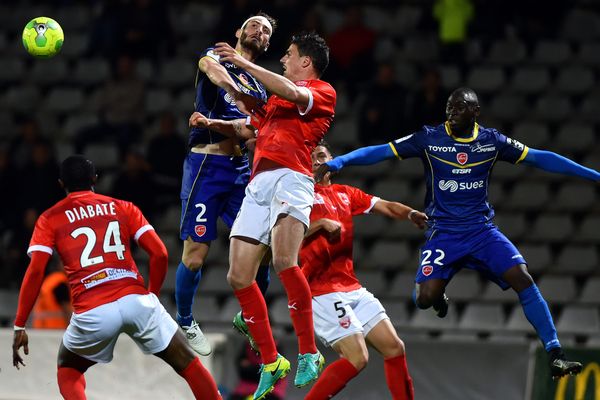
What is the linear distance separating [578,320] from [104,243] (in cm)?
612

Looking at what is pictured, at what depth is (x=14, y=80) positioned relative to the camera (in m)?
15.1

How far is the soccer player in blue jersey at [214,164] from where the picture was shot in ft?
24.8

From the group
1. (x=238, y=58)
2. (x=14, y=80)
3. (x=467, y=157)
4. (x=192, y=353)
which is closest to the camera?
(x=238, y=58)

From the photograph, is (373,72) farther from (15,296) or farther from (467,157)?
(467,157)

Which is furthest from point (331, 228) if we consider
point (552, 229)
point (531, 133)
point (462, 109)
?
point (531, 133)

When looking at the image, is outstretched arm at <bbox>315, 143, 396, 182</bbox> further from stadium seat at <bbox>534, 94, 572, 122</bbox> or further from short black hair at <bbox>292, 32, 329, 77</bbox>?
stadium seat at <bbox>534, 94, 572, 122</bbox>

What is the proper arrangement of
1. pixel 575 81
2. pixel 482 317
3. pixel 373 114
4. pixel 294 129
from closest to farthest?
pixel 294 129 < pixel 482 317 < pixel 373 114 < pixel 575 81

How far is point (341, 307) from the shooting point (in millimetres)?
8039

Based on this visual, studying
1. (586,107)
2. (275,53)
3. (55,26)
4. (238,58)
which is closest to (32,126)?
(275,53)

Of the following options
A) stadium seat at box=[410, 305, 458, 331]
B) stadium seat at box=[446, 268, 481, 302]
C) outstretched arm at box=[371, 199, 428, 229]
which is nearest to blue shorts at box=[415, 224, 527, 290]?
outstretched arm at box=[371, 199, 428, 229]

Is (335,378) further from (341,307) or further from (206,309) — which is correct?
(206,309)

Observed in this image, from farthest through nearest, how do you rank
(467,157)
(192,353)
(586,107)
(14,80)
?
1. (14,80)
2. (586,107)
3. (467,157)
4. (192,353)

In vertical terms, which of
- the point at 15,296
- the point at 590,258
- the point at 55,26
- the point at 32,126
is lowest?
the point at 15,296

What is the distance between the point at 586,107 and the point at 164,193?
508 cm
